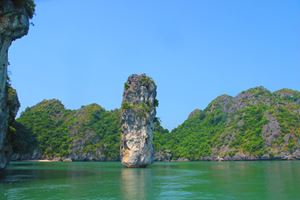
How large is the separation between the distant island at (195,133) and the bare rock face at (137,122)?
39.5 metres

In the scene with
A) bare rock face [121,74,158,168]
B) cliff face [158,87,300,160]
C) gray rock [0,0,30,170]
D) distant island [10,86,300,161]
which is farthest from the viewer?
distant island [10,86,300,161]

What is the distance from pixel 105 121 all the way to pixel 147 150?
242 feet

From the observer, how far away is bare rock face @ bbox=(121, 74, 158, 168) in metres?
55.9

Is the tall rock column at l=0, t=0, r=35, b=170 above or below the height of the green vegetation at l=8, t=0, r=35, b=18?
below

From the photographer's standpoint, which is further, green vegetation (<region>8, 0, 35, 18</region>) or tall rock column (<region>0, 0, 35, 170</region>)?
green vegetation (<region>8, 0, 35, 18</region>)

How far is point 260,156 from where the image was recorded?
334 ft

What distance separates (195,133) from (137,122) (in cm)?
8769

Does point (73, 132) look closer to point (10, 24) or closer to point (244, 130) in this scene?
point (244, 130)

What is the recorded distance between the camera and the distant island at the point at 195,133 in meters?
106

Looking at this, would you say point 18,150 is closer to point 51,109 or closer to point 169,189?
point 169,189

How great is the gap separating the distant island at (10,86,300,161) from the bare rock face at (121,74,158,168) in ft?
130

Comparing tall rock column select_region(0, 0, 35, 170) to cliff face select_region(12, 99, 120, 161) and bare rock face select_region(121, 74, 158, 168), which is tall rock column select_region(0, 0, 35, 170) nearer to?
bare rock face select_region(121, 74, 158, 168)

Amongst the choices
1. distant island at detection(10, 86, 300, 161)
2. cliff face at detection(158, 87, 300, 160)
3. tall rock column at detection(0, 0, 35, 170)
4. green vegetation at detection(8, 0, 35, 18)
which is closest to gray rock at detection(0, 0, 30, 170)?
tall rock column at detection(0, 0, 35, 170)

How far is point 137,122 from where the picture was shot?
56719 mm
